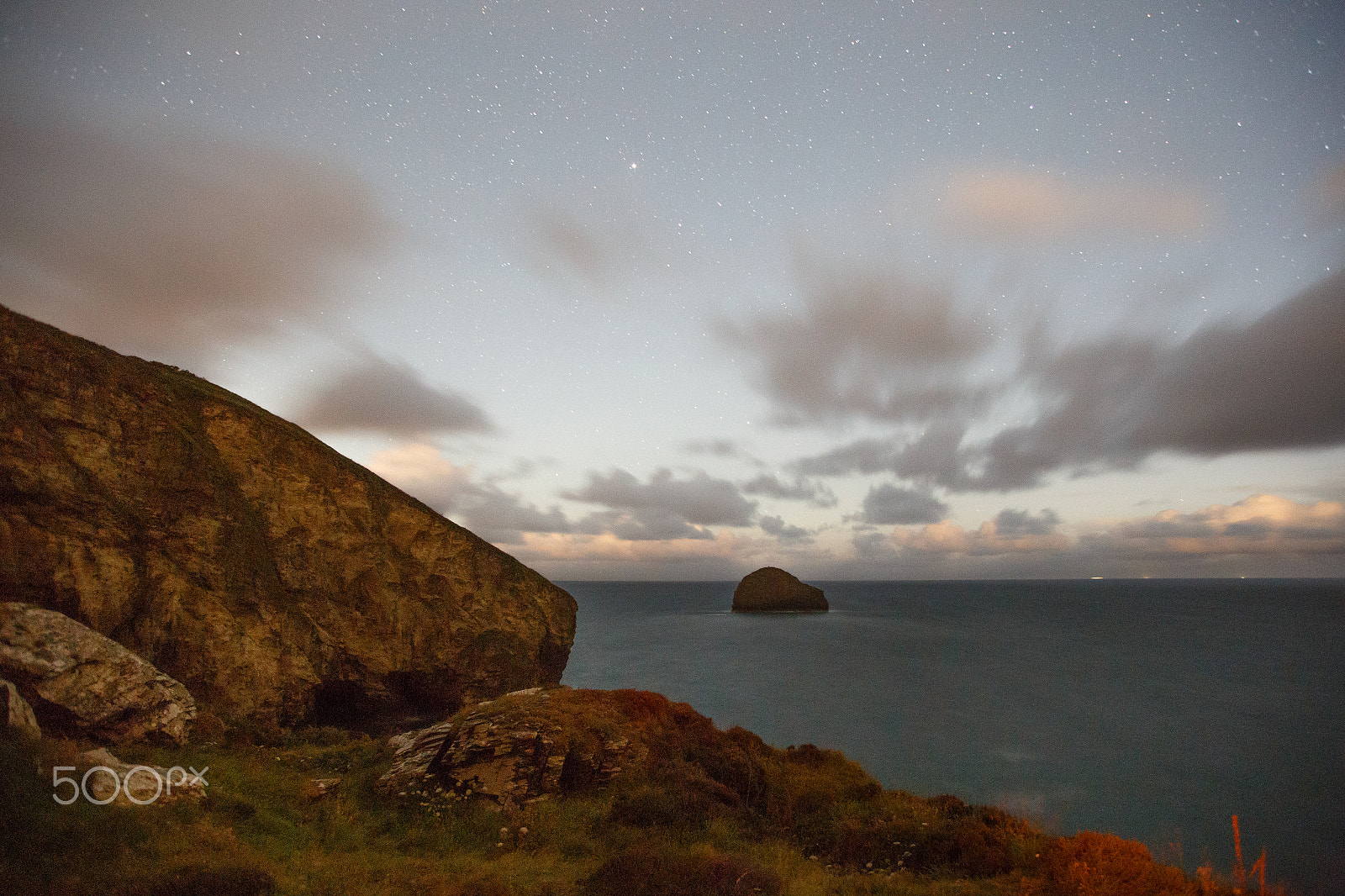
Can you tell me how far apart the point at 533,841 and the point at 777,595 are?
132m

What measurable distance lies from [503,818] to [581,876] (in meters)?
3.47

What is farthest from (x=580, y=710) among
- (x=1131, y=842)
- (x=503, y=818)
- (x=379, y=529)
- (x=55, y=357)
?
(x=55, y=357)

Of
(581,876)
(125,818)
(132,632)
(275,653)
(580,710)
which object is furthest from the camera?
(275,653)

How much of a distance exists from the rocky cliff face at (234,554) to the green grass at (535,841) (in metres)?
6.72

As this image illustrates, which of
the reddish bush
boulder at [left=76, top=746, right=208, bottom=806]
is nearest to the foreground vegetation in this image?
the reddish bush

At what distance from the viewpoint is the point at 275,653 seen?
826 inches

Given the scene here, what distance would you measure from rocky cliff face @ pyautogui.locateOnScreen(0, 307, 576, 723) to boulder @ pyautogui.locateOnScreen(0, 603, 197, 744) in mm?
3432

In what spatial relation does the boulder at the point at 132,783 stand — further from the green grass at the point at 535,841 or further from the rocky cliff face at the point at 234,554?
the rocky cliff face at the point at 234,554

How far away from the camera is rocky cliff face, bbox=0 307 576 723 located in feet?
56.4

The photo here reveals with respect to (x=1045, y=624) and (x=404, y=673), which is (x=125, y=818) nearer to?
(x=404, y=673)

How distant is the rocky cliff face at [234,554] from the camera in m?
17.2

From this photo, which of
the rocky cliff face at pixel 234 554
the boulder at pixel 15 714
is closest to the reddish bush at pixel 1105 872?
the boulder at pixel 15 714

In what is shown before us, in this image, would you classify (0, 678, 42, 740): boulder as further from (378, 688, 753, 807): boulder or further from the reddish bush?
the reddish bush

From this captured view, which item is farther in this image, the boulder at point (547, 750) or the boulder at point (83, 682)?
the boulder at point (547, 750)
